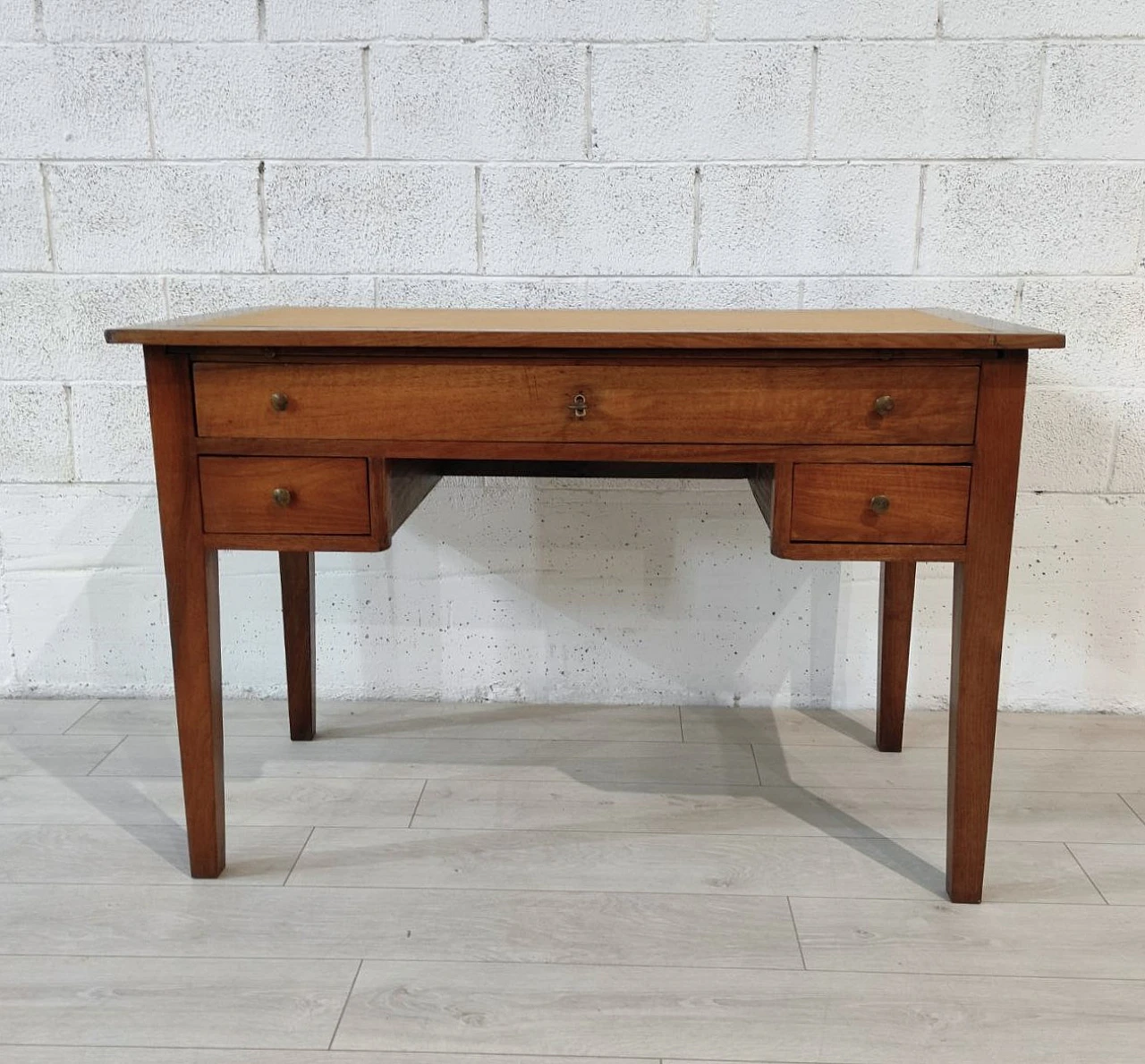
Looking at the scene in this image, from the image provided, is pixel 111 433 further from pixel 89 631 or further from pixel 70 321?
pixel 89 631

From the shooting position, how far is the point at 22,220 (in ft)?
6.84

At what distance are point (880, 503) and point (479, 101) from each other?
1.15m

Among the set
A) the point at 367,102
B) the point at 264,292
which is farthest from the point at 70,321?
the point at 367,102

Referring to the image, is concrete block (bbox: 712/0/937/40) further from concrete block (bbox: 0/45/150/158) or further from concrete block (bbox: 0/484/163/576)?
concrete block (bbox: 0/484/163/576)

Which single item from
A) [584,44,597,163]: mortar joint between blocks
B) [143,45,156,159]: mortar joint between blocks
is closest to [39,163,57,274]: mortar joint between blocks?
[143,45,156,159]: mortar joint between blocks

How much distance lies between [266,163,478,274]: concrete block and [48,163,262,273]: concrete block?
63 mm

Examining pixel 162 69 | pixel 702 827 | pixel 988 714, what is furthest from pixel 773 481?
pixel 162 69

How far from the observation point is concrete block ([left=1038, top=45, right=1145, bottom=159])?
76.2 inches

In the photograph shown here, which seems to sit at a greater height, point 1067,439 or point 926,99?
point 926,99

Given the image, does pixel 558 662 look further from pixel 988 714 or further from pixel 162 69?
pixel 162 69

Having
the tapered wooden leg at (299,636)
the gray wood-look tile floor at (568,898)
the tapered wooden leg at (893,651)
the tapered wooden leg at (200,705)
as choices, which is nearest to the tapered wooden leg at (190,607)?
the tapered wooden leg at (200,705)

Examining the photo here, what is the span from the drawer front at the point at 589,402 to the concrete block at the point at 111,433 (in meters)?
0.82

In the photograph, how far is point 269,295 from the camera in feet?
6.88

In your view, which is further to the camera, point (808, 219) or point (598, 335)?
point (808, 219)
